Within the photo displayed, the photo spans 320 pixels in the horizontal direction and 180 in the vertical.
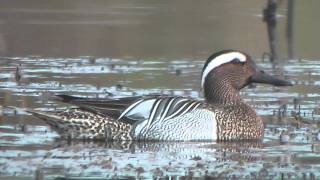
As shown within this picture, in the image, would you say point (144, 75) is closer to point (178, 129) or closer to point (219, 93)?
point (219, 93)

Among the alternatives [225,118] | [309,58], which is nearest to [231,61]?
[225,118]

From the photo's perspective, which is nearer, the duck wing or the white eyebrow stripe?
the duck wing

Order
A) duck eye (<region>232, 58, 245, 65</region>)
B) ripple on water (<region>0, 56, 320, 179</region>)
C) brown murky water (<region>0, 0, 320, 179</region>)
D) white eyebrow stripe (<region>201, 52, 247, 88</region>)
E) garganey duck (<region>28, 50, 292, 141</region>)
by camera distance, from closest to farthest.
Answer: ripple on water (<region>0, 56, 320, 179</region>) → brown murky water (<region>0, 0, 320, 179</region>) → garganey duck (<region>28, 50, 292, 141</region>) → white eyebrow stripe (<region>201, 52, 247, 88</region>) → duck eye (<region>232, 58, 245, 65</region>)

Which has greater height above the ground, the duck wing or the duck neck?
the duck neck

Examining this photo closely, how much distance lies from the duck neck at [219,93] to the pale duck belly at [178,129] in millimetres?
637

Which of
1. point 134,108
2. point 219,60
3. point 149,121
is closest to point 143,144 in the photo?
point 149,121

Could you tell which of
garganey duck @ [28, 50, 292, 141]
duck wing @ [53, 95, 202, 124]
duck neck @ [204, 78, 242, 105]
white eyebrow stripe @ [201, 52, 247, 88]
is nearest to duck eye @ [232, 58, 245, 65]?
white eyebrow stripe @ [201, 52, 247, 88]

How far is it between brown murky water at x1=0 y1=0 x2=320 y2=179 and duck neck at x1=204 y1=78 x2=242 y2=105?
469 mm

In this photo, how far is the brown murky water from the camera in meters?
10.0

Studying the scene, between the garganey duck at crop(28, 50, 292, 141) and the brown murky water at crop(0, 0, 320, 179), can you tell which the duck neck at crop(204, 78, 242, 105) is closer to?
the garganey duck at crop(28, 50, 292, 141)

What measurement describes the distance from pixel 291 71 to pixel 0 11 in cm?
868

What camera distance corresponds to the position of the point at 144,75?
15.9m

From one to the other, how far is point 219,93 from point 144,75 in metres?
3.60

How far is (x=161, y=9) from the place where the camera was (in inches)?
964
